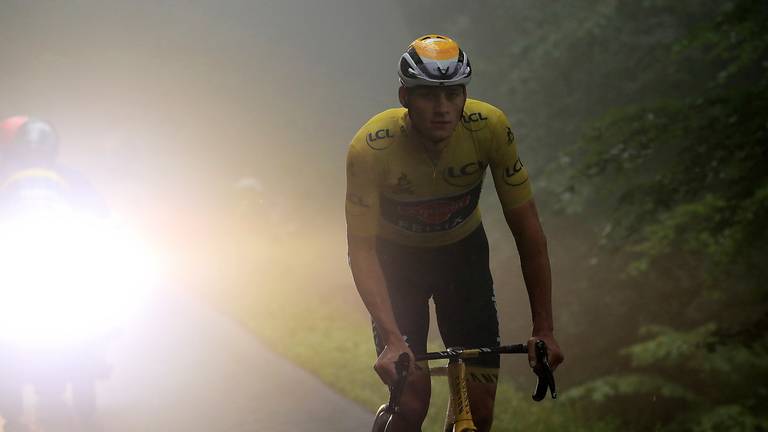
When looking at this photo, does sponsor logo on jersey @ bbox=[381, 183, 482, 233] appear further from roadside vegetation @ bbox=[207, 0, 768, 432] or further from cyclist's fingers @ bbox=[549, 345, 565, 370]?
roadside vegetation @ bbox=[207, 0, 768, 432]

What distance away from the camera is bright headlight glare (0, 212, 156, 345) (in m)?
7.03

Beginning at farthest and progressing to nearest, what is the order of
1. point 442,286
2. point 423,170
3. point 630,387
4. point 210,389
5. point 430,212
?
point 210,389, point 630,387, point 442,286, point 430,212, point 423,170

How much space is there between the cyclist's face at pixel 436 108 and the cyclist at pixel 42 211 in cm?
423

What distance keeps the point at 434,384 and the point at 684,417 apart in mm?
3107

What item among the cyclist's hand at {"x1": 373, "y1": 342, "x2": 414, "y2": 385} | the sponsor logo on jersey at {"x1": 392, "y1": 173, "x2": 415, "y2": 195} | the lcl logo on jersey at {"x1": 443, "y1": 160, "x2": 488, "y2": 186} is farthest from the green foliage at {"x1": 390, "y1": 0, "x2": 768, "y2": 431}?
the cyclist's hand at {"x1": 373, "y1": 342, "x2": 414, "y2": 385}

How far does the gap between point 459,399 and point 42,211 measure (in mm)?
4549

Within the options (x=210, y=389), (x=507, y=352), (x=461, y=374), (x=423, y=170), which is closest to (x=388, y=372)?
(x=461, y=374)

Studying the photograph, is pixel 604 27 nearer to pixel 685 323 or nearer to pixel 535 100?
pixel 535 100

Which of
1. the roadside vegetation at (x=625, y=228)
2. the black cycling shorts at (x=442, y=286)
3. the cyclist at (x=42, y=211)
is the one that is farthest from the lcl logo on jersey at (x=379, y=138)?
the cyclist at (x=42, y=211)

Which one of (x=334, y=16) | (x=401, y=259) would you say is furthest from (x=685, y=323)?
(x=334, y=16)

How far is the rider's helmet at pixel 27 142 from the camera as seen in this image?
284 inches

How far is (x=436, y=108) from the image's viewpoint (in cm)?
372

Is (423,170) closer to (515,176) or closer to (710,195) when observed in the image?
(515,176)

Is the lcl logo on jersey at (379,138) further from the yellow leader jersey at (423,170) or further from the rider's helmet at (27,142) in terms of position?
the rider's helmet at (27,142)
